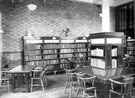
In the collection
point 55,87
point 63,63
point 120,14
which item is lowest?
point 55,87

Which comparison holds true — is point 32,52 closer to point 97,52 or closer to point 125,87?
point 97,52

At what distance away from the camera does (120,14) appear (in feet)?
33.4

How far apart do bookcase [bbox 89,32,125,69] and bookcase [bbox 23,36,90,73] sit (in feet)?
10.5

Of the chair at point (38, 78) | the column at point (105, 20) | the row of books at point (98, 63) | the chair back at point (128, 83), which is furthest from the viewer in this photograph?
the column at point (105, 20)

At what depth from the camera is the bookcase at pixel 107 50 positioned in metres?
4.36

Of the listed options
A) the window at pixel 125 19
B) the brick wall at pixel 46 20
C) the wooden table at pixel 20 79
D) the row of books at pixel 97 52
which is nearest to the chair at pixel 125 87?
the row of books at pixel 97 52

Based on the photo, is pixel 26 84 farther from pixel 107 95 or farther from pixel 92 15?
pixel 92 15

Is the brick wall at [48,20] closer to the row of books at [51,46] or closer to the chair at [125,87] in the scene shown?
the row of books at [51,46]

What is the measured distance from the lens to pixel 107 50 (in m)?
4.36

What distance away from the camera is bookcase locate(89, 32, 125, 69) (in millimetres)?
4359

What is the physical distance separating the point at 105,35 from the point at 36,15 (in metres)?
4.67

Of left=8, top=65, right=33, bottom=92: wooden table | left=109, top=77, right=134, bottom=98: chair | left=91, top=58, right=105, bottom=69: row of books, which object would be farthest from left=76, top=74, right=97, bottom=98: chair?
left=8, top=65, right=33, bottom=92: wooden table

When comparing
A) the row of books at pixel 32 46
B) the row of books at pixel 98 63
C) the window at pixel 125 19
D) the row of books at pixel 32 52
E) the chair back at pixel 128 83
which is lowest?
the chair back at pixel 128 83

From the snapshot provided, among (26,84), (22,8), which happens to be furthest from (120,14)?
(26,84)
